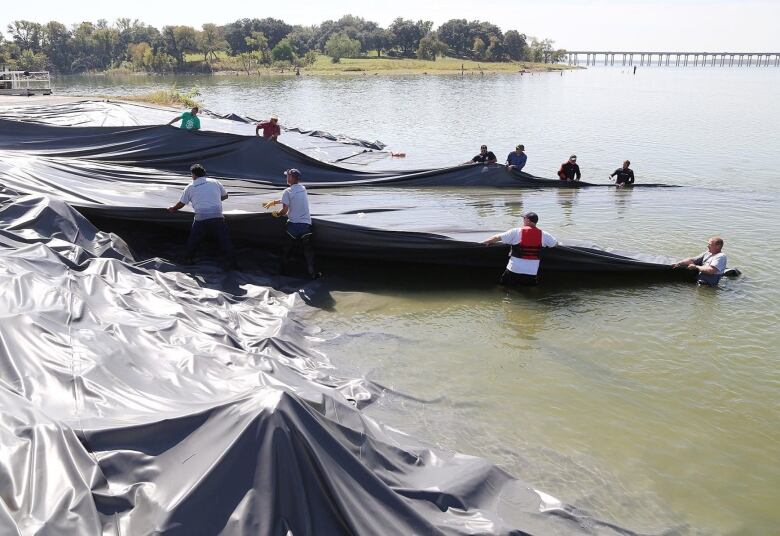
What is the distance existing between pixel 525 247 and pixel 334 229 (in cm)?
308

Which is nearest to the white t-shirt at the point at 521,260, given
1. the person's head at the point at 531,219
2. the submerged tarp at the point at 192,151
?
the person's head at the point at 531,219

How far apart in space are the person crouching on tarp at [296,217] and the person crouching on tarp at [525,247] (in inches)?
112

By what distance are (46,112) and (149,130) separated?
25.0ft

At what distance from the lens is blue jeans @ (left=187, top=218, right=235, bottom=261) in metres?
10.1

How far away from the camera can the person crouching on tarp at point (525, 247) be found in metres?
10.1

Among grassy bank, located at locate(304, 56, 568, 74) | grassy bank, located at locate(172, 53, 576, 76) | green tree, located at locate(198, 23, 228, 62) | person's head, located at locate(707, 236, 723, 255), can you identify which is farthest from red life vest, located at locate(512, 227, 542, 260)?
green tree, located at locate(198, 23, 228, 62)

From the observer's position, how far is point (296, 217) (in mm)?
10281

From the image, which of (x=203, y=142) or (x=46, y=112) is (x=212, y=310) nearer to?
(x=203, y=142)

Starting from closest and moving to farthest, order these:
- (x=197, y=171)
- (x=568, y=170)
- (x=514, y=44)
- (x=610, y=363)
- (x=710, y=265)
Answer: (x=610, y=363), (x=197, y=171), (x=710, y=265), (x=568, y=170), (x=514, y=44)

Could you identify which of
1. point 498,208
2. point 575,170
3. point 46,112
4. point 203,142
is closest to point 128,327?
point 203,142

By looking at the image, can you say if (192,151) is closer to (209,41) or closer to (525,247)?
(525,247)

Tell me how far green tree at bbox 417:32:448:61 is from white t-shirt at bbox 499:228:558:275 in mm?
116495

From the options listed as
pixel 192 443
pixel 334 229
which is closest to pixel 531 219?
pixel 334 229

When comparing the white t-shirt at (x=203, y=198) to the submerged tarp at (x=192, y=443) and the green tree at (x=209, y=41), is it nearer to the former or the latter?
the submerged tarp at (x=192, y=443)
